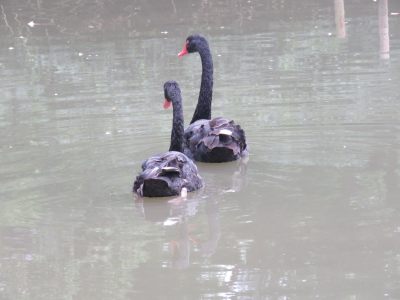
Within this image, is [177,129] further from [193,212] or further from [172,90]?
[193,212]

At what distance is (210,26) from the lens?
1500 cm

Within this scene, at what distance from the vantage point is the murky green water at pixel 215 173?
15.8 feet

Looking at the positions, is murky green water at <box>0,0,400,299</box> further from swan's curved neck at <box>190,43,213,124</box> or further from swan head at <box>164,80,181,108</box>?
swan head at <box>164,80,181,108</box>

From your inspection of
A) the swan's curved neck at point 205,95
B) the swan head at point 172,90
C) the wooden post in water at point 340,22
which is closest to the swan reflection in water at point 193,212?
the swan head at point 172,90

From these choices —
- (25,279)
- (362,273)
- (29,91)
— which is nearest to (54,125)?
(29,91)

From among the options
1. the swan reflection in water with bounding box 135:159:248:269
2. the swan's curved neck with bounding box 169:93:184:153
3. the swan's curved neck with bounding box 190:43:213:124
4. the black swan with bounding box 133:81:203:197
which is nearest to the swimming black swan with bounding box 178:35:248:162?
the swan reflection in water with bounding box 135:159:248:269

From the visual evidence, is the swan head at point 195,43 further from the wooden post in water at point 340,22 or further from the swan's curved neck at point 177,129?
the wooden post in water at point 340,22

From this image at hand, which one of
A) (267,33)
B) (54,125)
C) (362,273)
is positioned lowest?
(362,273)

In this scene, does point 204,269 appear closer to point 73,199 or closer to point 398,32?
point 73,199

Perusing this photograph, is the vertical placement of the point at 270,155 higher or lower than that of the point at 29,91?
lower

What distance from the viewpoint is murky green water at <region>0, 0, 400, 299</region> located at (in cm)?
481

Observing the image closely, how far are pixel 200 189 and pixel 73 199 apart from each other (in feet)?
3.02

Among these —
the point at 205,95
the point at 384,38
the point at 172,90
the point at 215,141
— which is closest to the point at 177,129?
the point at 172,90

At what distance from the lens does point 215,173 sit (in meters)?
7.24
